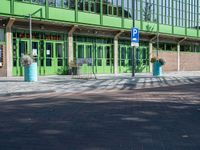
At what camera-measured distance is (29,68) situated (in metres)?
24.8

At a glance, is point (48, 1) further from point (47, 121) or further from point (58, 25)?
point (47, 121)

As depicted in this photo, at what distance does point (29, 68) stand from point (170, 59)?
92.9ft

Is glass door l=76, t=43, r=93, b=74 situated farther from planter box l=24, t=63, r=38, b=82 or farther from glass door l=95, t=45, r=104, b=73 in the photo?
planter box l=24, t=63, r=38, b=82

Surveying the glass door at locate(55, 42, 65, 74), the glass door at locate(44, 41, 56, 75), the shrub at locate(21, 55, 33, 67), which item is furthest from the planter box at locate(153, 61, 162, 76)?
the shrub at locate(21, 55, 33, 67)

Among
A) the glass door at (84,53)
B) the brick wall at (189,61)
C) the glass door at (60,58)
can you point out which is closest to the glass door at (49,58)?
the glass door at (60,58)

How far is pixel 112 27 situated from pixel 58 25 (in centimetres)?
643

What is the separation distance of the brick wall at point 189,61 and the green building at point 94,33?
0.13 meters

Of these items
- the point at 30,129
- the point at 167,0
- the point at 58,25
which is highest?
the point at 167,0

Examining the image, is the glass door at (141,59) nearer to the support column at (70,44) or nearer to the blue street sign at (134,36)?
the support column at (70,44)

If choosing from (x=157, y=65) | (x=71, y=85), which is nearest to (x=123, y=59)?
(x=157, y=65)

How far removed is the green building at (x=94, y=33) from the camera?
103ft

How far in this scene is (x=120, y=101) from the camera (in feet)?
46.8

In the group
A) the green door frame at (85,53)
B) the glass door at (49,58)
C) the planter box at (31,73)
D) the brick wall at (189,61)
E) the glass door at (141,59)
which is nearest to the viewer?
the planter box at (31,73)

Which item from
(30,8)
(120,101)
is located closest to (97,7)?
(30,8)
